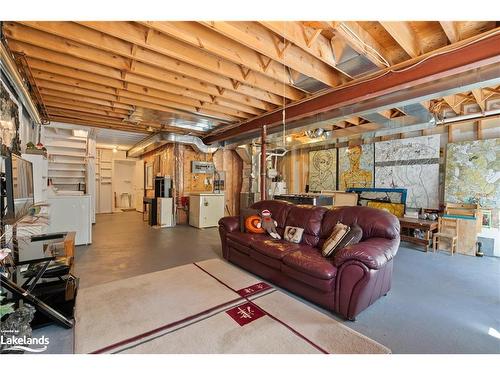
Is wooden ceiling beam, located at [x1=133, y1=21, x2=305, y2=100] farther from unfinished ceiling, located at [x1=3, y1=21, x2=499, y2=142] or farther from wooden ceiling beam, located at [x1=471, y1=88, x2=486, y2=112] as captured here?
wooden ceiling beam, located at [x1=471, y1=88, x2=486, y2=112]

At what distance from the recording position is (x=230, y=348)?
1.64 meters

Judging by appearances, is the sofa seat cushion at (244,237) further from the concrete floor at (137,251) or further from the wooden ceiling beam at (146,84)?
the wooden ceiling beam at (146,84)

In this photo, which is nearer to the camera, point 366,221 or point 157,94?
point 366,221

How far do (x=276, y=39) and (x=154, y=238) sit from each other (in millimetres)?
4395

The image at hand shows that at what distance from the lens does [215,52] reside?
2404 mm

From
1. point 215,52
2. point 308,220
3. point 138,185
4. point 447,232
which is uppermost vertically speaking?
point 215,52

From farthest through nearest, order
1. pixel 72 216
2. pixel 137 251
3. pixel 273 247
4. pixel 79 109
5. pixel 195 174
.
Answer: pixel 195 174 < pixel 79 109 < pixel 72 216 < pixel 137 251 < pixel 273 247

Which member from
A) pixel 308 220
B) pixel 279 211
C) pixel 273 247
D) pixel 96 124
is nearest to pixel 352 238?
pixel 308 220

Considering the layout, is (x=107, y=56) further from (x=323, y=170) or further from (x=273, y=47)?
(x=323, y=170)

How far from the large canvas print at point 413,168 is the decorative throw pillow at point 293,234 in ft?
10.6

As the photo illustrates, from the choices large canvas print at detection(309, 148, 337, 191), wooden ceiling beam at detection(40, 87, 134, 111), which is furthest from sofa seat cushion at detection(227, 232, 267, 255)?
large canvas print at detection(309, 148, 337, 191)

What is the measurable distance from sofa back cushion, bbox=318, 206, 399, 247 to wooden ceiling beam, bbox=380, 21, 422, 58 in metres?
1.72

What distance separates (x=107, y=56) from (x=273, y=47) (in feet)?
6.35
